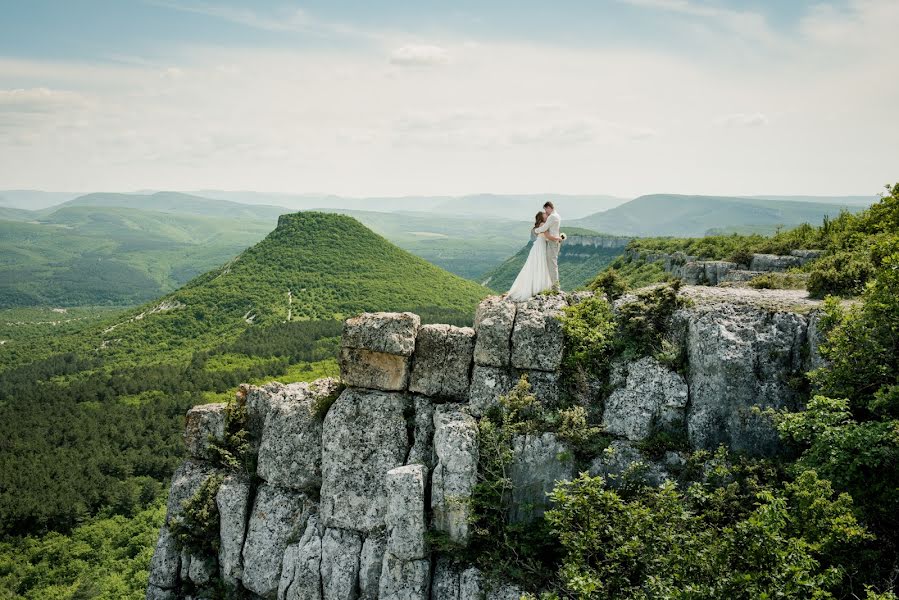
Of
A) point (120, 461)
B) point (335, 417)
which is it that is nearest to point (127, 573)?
point (120, 461)

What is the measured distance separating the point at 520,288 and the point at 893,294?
10.2m

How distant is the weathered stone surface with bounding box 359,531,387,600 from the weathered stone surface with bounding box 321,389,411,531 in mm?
413

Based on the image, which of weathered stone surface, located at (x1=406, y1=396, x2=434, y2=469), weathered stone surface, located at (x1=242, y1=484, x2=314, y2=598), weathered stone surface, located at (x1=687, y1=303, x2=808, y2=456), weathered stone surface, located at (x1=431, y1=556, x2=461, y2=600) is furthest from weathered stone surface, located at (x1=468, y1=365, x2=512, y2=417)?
weathered stone surface, located at (x1=242, y1=484, x2=314, y2=598)

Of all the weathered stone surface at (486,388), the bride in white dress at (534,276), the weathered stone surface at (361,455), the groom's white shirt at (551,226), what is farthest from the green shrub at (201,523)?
the groom's white shirt at (551,226)

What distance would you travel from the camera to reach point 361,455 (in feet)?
58.3

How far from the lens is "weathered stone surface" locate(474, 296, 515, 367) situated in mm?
17469

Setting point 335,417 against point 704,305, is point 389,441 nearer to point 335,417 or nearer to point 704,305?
point 335,417

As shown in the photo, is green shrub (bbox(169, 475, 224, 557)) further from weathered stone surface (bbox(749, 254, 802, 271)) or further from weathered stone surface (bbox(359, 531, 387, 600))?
weathered stone surface (bbox(749, 254, 802, 271))

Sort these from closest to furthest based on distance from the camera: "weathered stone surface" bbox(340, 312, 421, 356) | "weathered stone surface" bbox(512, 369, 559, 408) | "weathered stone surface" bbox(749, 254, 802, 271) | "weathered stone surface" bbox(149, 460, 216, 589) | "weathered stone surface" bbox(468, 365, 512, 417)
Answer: "weathered stone surface" bbox(512, 369, 559, 408) < "weathered stone surface" bbox(468, 365, 512, 417) < "weathered stone surface" bbox(340, 312, 421, 356) < "weathered stone surface" bbox(149, 460, 216, 589) < "weathered stone surface" bbox(749, 254, 802, 271)

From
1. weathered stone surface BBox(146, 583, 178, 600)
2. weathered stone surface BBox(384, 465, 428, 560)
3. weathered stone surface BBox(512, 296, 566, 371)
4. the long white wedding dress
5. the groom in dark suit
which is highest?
the groom in dark suit

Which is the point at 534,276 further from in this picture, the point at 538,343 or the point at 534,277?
the point at 538,343

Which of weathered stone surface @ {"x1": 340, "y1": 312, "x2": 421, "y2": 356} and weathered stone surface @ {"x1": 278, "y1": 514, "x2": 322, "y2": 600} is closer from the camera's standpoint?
weathered stone surface @ {"x1": 278, "y1": 514, "x2": 322, "y2": 600}

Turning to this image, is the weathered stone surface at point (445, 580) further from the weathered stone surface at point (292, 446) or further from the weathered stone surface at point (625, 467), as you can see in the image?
the weathered stone surface at point (292, 446)

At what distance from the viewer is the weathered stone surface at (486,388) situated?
56.4 feet
